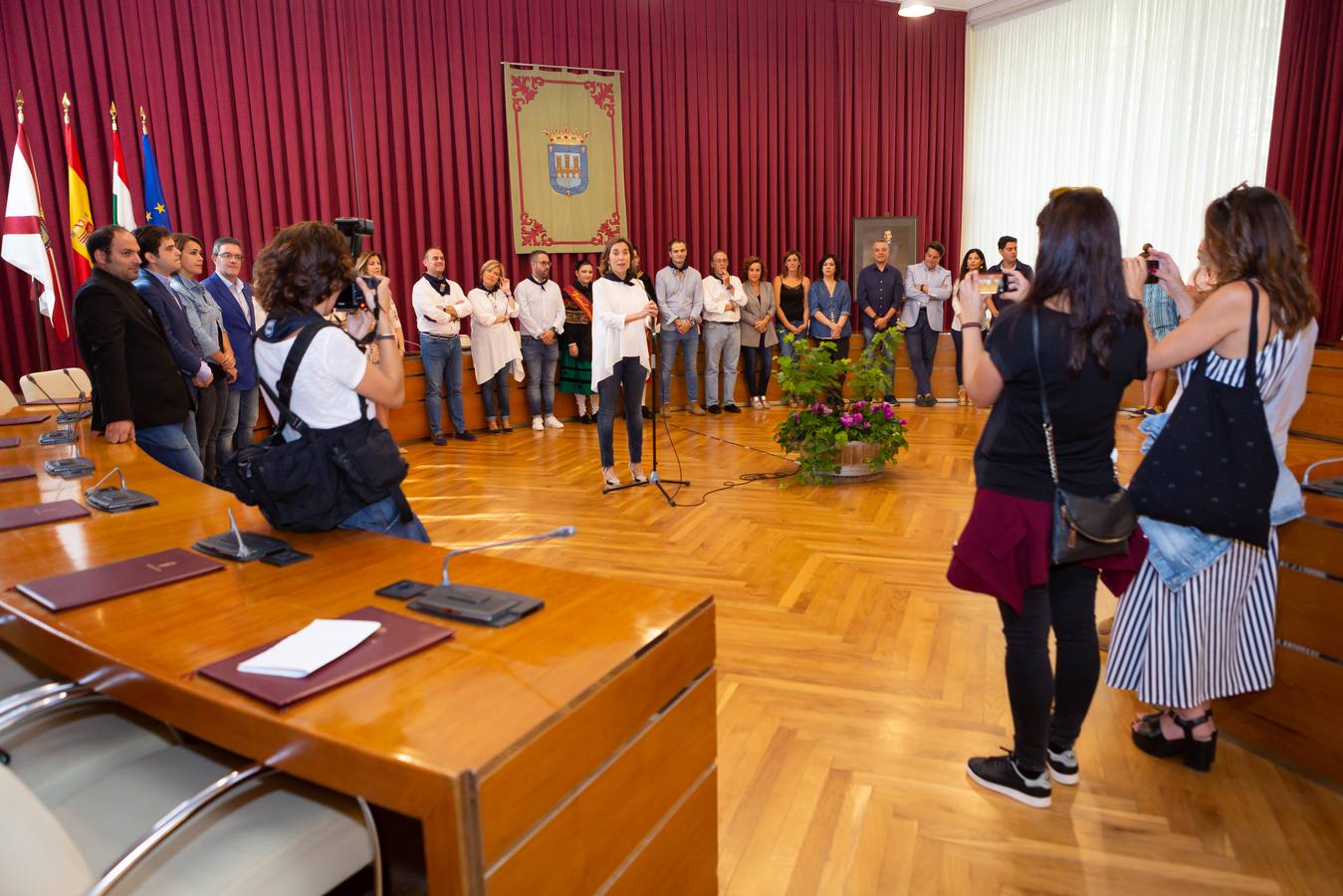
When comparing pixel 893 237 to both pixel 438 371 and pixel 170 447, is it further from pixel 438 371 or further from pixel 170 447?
pixel 170 447

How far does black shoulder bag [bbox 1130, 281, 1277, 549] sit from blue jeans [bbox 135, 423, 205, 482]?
10.8 ft

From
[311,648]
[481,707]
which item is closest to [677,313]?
[311,648]

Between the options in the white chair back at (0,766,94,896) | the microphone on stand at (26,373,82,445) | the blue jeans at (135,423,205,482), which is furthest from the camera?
the blue jeans at (135,423,205,482)

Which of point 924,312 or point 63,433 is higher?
point 924,312

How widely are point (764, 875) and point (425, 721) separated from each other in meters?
1.00

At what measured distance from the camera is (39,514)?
219 cm

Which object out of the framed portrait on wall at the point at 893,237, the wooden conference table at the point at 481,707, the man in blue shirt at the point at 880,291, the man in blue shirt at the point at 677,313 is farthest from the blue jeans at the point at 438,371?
the wooden conference table at the point at 481,707

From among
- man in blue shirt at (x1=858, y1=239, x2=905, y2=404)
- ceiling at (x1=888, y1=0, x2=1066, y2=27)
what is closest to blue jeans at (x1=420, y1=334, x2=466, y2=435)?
man in blue shirt at (x1=858, y1=239, x2=905, y2=404)

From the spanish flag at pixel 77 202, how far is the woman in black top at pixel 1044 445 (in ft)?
20.1

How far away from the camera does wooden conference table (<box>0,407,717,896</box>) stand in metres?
1.06

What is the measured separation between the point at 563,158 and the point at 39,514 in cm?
673

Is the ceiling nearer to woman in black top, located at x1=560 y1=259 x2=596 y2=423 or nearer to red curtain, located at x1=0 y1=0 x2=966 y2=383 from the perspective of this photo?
red curtain, located at x1=0 y1=0 x2=966 y2=383

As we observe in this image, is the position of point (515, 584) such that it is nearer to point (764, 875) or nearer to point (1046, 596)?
point (764, 875)

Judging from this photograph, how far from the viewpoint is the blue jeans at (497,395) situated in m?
7.09
